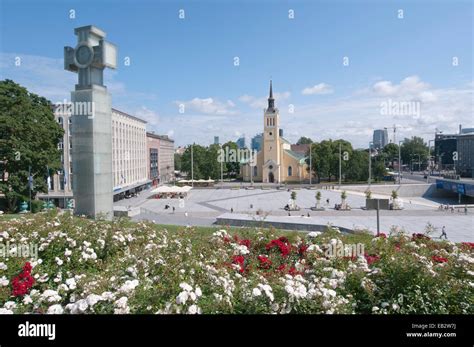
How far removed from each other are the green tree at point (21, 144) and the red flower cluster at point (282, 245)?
26.8 m

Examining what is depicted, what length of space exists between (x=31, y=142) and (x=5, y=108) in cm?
372

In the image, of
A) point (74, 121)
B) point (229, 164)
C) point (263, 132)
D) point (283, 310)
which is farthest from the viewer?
point (229, 164)

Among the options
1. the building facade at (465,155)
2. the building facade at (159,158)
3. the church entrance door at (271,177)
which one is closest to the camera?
the church entrance door at (271,177)

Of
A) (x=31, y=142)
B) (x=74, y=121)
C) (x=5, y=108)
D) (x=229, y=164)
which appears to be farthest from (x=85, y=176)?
(x=229, y=164)

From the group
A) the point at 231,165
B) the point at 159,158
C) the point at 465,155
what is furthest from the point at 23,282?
the point at 465,155

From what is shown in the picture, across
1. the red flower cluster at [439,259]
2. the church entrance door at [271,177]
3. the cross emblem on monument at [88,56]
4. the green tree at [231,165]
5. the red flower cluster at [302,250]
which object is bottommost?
the church entrance door at [271,177]

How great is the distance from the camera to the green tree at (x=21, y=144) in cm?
2775

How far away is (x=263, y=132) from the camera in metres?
81.6

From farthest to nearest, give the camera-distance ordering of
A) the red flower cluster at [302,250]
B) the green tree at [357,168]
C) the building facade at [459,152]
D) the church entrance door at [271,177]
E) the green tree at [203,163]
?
the building facade at [459,152]
the church entrance door at [271,177]
the green tree at [203,163]
the green tree at [357,168]
the red flower cluster at [302,250]

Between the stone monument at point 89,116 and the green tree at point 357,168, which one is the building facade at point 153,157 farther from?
the stone monument at point 89,116

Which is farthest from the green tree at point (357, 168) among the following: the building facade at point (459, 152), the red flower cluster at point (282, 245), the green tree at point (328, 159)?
the red flower cluster at point (282, 245)

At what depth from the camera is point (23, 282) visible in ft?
19.0

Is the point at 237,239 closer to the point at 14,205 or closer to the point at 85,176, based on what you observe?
the point at 85,176

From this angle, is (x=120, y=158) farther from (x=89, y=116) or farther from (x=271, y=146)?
(x=271, y=146)
